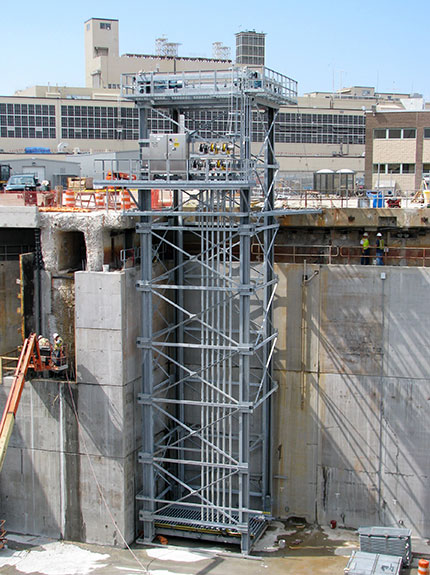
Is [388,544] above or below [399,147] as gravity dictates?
below

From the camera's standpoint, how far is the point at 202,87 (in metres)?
21.6

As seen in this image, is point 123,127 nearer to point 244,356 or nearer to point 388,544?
point 244,356

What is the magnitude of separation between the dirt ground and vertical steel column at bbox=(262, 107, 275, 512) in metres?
1.87

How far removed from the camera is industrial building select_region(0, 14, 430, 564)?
21.8 m

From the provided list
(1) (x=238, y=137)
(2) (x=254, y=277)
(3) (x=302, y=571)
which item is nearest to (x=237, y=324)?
(2) (x=254, y=277)

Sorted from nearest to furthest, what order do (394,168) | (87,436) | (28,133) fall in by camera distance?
(87,436) → (394,168) → (28,133)

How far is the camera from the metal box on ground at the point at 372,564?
19562 mm

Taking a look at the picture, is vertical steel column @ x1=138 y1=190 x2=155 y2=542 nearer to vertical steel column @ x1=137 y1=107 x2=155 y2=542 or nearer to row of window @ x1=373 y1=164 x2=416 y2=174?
vertical steel column @ x1=137 y1=107 x2=155 y2=542

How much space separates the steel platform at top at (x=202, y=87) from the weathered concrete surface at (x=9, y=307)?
764 centimetres

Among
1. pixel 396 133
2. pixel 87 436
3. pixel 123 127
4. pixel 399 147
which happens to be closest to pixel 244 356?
pixel 87 436

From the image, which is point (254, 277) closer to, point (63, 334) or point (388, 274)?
point (388, 274)

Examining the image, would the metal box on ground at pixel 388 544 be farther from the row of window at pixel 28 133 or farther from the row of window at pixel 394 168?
the row of window at pixel 28 133

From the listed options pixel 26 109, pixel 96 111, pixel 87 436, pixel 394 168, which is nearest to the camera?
pixel 87 436

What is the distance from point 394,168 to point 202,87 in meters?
23.0
